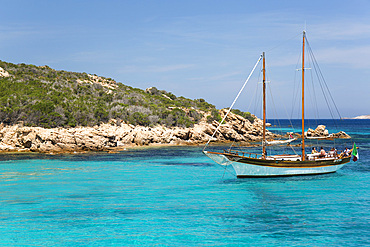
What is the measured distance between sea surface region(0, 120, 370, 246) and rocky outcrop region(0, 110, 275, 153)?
12.7m

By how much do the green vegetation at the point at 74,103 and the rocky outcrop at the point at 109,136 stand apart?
7.42 feet

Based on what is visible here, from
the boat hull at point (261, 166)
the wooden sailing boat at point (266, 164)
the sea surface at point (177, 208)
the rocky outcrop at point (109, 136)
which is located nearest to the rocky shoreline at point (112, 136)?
the rocky outcrop at point (109, 136)

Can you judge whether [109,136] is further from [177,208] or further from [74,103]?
[177,208]

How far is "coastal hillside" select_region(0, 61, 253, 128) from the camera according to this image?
165 feet

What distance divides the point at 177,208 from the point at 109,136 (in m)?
31.9

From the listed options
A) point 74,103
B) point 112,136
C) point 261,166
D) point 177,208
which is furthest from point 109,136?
point 177,208

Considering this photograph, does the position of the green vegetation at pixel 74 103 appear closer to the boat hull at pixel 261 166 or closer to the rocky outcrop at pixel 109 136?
the rocky outcrop at pixel 109 136

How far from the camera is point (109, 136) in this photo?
155 feet

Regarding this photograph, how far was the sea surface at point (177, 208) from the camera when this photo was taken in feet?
43.1

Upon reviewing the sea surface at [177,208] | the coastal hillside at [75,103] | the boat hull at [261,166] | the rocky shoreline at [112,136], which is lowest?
the sea surface at [177,208]

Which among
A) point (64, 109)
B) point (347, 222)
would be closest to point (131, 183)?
point (347, 222)

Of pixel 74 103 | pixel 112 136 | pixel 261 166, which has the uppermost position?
pixel 74 103

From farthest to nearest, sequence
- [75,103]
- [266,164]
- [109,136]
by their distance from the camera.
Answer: [75,103] < [109,136] < [266,164]

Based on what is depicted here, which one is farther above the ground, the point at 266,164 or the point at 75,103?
the point at 75,103
